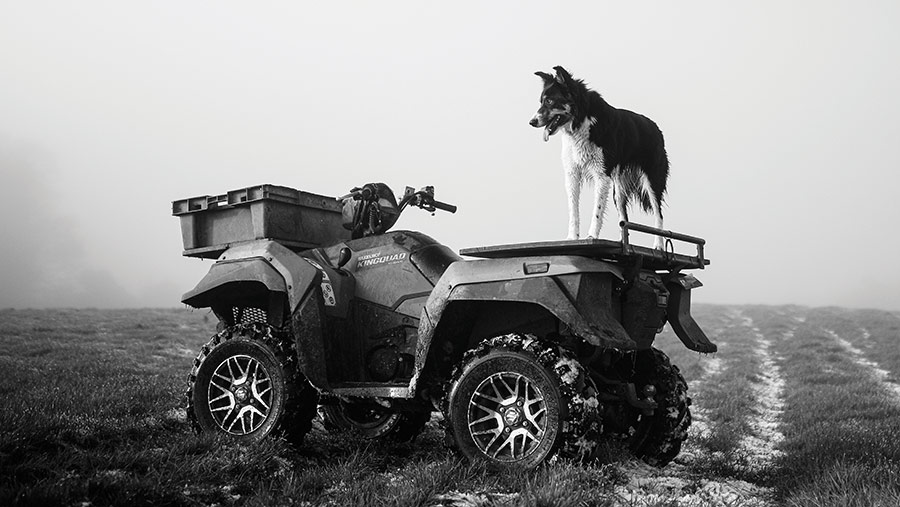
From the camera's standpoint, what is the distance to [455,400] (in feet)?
15.8

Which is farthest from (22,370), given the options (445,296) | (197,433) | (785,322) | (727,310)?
(727,310)

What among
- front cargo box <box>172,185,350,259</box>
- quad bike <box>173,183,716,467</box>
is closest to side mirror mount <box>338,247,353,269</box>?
quad bike <box>173,183,716,467</box>

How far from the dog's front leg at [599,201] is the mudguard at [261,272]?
7.16 ft

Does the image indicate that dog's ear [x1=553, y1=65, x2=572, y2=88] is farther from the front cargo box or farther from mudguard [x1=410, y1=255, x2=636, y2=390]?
the front cargo box

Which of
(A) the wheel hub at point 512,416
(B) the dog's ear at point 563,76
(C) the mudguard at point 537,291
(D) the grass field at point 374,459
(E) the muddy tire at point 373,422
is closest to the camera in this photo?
(D) the grass field at point 374,459

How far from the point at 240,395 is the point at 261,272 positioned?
39.8 inches

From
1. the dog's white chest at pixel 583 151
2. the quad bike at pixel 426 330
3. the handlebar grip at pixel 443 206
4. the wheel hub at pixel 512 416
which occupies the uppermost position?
the dog's white chest at pixel 583 151

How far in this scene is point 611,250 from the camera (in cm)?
461

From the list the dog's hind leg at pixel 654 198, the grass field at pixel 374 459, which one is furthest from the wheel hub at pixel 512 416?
the dog's hind leg at pixel 654 198

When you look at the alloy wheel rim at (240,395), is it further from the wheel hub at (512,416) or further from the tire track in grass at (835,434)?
the tire track in grass at (835,434)

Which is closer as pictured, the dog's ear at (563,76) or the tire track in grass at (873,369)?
the dog's ear at (563,76)

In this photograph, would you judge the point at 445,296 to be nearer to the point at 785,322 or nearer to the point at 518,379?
the point at 518,379

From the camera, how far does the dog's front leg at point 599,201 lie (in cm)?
518

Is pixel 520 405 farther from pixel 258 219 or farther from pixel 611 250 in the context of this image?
pixel 258 219
